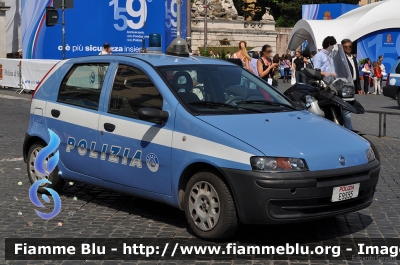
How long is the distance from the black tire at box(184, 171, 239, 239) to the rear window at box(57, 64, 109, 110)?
1.65m

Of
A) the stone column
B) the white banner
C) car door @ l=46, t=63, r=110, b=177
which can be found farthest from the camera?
the stone column

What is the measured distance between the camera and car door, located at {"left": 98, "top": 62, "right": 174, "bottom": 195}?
6.94m

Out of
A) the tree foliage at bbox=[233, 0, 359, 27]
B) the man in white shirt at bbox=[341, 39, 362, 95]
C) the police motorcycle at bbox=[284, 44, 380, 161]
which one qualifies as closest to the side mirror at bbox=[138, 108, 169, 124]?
the police motorcycle at bbox=[284, 44, 380, 161]

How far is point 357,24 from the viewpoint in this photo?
4728cm

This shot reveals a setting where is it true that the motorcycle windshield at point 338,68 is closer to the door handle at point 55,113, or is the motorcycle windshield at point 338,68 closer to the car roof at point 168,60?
the car roof at point 168,60

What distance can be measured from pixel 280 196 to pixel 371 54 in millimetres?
41725

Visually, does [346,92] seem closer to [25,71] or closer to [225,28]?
[25,71]

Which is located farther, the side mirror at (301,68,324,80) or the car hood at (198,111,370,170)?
the side mirror at (301,68,324,80)

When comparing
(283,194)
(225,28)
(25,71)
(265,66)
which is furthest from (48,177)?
(225,28)

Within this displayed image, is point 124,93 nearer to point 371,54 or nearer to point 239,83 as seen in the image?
point 239,83

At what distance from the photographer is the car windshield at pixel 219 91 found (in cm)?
706

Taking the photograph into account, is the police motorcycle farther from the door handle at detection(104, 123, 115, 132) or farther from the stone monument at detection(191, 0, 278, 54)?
the stone monument at detection(191, 0, 278, 54)

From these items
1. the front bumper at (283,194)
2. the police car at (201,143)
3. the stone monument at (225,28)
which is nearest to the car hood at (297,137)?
the police car at (201,143)

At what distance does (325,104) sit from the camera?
33.1ft
